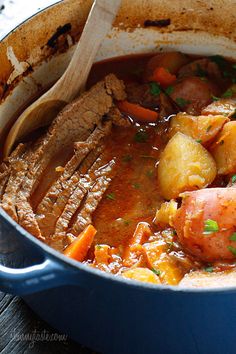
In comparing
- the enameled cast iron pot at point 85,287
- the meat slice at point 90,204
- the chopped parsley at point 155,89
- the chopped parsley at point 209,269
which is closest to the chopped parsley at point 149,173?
the meat slice at point 90,204

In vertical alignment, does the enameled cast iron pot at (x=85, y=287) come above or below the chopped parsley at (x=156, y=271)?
above

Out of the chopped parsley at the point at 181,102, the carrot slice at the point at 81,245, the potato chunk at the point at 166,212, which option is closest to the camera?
the carrot slice at the point at 81,245

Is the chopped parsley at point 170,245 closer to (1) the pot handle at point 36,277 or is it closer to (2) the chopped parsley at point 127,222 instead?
(2) the chopped parsley at point 127,222

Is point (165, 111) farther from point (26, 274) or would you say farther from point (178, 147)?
point (26, 274)

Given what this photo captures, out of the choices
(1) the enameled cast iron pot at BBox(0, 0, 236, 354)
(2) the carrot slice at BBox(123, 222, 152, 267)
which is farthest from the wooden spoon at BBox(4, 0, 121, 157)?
(2) the carrot slice at BBox(123, 222, 152, 267)

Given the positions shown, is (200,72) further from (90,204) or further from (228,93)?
(90,204)
